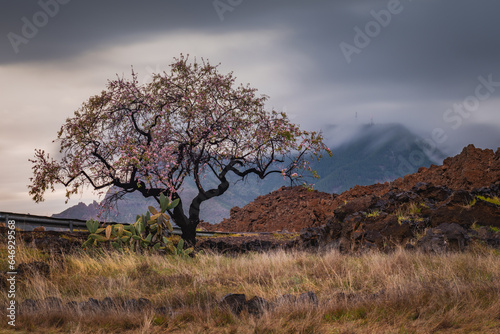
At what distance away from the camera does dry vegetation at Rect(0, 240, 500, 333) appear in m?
6.22

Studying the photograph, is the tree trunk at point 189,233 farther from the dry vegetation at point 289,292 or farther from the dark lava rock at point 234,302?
the dark lava rock at point 234,302

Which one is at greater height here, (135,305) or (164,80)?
(164,80)

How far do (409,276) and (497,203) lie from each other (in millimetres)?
7842

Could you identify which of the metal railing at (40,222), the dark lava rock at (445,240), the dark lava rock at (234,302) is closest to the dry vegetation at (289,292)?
the dark lava rock at (234,302)

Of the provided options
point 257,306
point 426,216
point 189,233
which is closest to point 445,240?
point 426,216

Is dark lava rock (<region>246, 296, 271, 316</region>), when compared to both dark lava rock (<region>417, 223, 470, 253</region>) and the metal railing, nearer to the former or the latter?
dark lava rock (<region>417, 223, 470, 253</region>)

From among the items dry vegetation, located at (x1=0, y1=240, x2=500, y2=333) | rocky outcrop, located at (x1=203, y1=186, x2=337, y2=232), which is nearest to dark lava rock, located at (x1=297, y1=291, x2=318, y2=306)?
dry vegetation, located at (x1=0, y1=240, x2=500, y2=333)

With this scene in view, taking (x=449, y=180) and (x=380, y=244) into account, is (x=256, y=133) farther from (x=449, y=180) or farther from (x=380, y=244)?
(x=449, y=180)

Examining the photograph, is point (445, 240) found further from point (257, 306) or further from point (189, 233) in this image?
point (189, 233)

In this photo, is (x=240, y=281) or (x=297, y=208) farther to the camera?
(x=297, y=208)

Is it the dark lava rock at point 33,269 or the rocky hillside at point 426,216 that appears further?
the rocky hillside at point 426,216

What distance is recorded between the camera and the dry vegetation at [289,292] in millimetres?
6219

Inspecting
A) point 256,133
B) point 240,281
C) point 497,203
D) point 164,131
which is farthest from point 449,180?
point 240,281

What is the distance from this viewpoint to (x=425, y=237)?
1232cm
